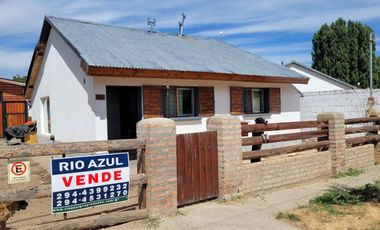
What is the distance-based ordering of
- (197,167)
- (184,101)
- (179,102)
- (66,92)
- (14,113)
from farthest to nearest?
(14,113)
(184,101)
(179,102)
(66,92)
(197,167)

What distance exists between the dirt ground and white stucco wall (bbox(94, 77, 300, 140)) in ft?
19.9

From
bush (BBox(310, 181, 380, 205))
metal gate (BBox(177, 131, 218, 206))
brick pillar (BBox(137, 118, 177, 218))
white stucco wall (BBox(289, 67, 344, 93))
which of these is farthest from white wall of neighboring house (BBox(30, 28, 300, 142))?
white stucco wall (BBox(289, 67, 344, 93))

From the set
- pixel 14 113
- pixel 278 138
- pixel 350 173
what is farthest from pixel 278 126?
pixel 14 113

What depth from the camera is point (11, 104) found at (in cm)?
2198

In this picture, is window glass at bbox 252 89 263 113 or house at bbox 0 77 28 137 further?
house at bbox 0 77 28 137

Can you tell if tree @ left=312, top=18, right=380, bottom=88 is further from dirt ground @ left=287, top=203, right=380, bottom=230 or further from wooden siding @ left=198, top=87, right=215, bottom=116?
dirt ground @ left=287, top=203, right=380, bottom=230

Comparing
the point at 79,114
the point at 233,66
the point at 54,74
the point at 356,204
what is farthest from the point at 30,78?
the point at 356,204

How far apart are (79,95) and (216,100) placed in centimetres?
461

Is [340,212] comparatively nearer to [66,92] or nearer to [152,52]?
[152,52]

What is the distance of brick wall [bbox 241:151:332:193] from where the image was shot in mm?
7441

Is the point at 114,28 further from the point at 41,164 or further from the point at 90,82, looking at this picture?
the point at 41,164

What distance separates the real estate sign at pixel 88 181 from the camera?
5.00 metres

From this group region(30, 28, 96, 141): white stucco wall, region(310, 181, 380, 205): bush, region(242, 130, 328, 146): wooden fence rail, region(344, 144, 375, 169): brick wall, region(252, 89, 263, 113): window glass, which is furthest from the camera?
region(252, 89, 263, 113): window glass

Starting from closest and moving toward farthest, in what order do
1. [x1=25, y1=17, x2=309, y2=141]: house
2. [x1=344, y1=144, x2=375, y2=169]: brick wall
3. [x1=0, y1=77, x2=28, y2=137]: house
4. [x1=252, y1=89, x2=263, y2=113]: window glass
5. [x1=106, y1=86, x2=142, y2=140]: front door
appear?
Answer: [x1=344, y1=144, x2=375, y2=169]: brick wall
[x1=25, y1=17, x2=309, y2=141]: house
[x1=106, y1=86, x2=142, y2=140]: front door
[x1=252, y1=89, x2=263, y2=113]: window glass
[x1=0, y1=77, x2=28, y2=137]: house
